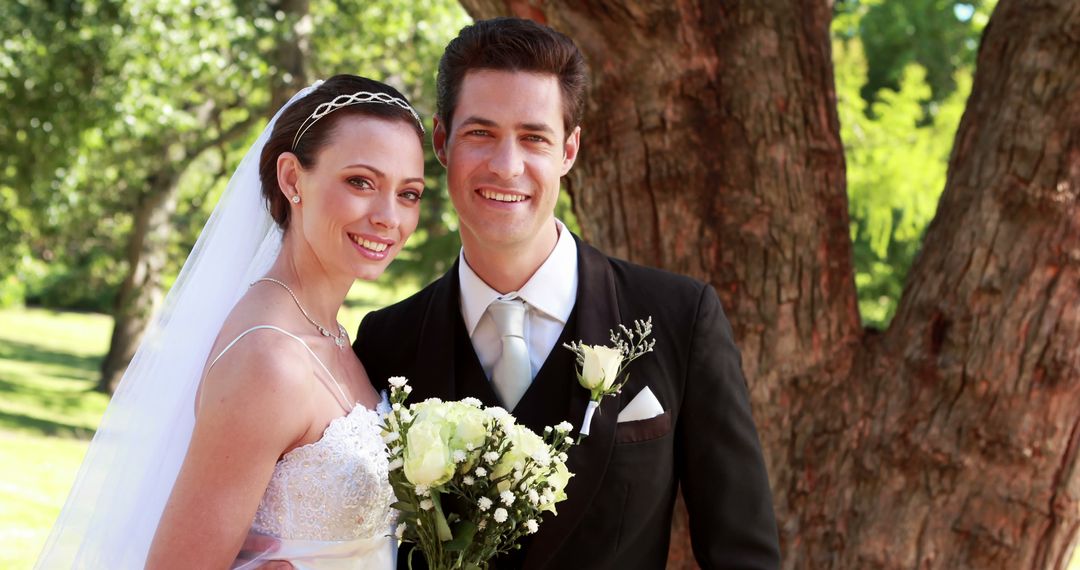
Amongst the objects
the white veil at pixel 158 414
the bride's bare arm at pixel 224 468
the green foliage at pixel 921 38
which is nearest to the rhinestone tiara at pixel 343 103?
the white veil at pixel 158 414

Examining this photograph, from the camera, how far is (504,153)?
2.86 m

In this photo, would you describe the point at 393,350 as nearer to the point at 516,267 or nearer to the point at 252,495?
the point at 516,267

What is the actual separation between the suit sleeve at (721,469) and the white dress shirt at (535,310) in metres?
0.35

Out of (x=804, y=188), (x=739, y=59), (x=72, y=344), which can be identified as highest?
(x=739, y=59)

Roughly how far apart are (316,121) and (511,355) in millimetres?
783

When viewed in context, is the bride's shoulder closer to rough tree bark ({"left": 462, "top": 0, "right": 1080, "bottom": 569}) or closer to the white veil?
the white veil

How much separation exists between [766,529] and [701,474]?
22 cm

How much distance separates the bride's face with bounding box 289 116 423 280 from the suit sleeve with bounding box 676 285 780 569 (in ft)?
2.70

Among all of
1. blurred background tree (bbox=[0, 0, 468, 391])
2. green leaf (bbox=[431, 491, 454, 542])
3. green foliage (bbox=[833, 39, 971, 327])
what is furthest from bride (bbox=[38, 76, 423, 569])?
blurred background tree (bbox=[0, 0, 468, 391])

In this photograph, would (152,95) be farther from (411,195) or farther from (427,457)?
(427,457)

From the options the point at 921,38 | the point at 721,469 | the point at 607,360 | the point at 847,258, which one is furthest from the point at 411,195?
the point at 921,38

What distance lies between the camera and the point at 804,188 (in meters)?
3.88

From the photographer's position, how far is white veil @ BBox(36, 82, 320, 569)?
303 cm

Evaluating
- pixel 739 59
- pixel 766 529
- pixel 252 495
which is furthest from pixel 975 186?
pixel 252 495
